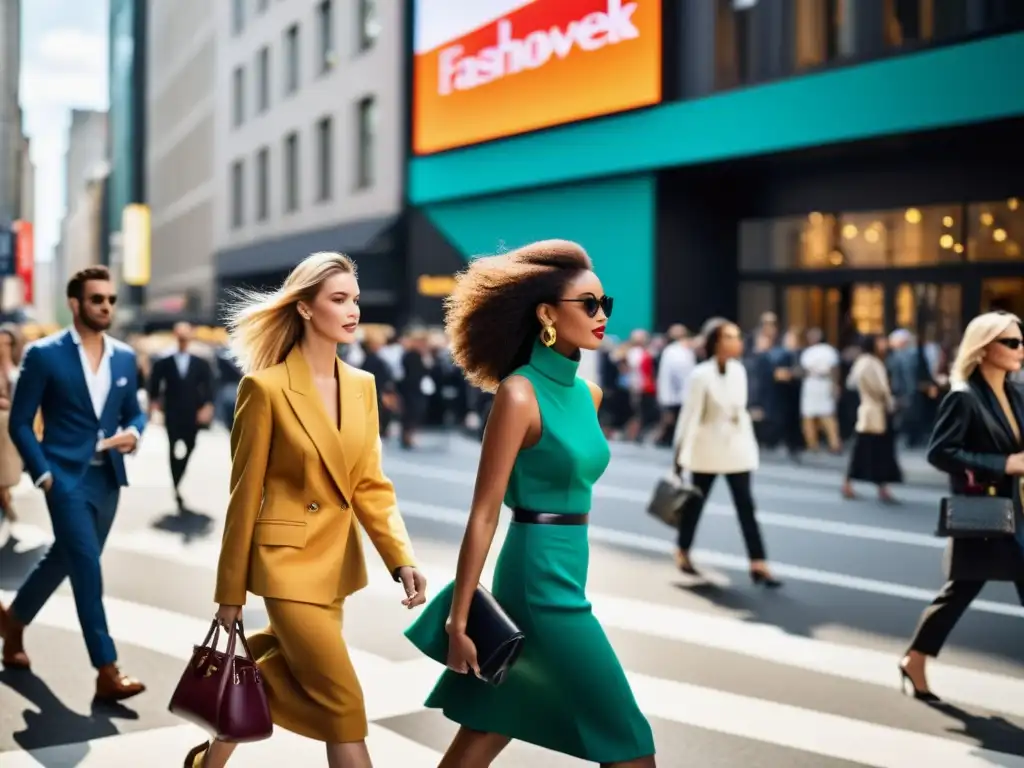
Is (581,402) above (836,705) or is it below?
above

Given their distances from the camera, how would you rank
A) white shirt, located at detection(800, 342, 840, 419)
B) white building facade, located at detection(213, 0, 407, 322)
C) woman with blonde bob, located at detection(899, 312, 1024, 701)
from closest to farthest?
1. woman with blonde bob, located at detection(899, 312, 1024, 701)
2. white shirt, located at detection(800, 342, 840, 419)
3. white building facade, located at detection(213, 0, 407, 322)

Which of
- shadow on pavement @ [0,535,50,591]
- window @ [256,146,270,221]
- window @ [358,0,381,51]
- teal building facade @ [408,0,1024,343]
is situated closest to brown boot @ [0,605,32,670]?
shadow on pavement @ [0,535,50,591]

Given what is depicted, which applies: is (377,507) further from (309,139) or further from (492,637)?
(309,139)

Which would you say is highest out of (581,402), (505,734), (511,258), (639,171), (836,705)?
(639,171)

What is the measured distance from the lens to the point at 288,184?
140ft

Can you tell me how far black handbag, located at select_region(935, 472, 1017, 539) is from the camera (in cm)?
600

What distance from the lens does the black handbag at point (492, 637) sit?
352cm

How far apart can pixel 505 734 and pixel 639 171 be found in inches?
882

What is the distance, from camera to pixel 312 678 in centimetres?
392

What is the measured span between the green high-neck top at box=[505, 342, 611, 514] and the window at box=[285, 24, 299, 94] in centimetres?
3973

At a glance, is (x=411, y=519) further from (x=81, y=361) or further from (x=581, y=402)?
(x=581, y=402)

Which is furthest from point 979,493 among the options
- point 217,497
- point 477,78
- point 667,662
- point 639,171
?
point 477,78

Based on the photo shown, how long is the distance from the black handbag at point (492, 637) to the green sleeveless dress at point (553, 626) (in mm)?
85

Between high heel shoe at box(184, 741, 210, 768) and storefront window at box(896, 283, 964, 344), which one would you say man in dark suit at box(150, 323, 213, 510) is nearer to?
high heel shoe at box(184, 741, 210, 768)
